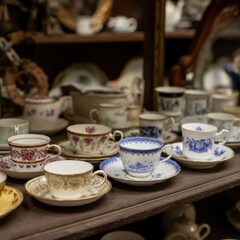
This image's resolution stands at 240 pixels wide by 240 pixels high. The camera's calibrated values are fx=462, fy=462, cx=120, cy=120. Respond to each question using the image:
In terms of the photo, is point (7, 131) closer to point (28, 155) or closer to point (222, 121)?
point (28, 155)

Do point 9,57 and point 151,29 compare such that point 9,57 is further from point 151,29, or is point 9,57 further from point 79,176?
point 79,176

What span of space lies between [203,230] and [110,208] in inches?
19.1

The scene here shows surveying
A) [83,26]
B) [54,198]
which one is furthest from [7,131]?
[83,26]

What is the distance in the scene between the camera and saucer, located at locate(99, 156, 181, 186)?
662mm

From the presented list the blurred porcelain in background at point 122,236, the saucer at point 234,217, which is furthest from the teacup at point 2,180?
the saucer at point 234,217

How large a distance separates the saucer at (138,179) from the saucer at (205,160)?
0.09ft

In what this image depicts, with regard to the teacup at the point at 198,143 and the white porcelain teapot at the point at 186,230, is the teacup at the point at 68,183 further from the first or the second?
the white porcelain teapot at the point at 186,230

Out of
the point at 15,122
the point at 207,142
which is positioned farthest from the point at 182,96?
the point at 15,122

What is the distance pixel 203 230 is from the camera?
1.03 m

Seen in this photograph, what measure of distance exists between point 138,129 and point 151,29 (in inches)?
10.2

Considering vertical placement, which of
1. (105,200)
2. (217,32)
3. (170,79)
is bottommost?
(105,200)

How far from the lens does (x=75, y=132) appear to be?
2.49ft

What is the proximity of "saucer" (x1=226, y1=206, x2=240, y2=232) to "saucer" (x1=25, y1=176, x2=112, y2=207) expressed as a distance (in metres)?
0.51

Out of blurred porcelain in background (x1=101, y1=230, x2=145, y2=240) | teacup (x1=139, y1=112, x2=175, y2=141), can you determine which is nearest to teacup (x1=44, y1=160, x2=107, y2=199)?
teacup (x1=139, y1=112, x2=175, y2=141)
